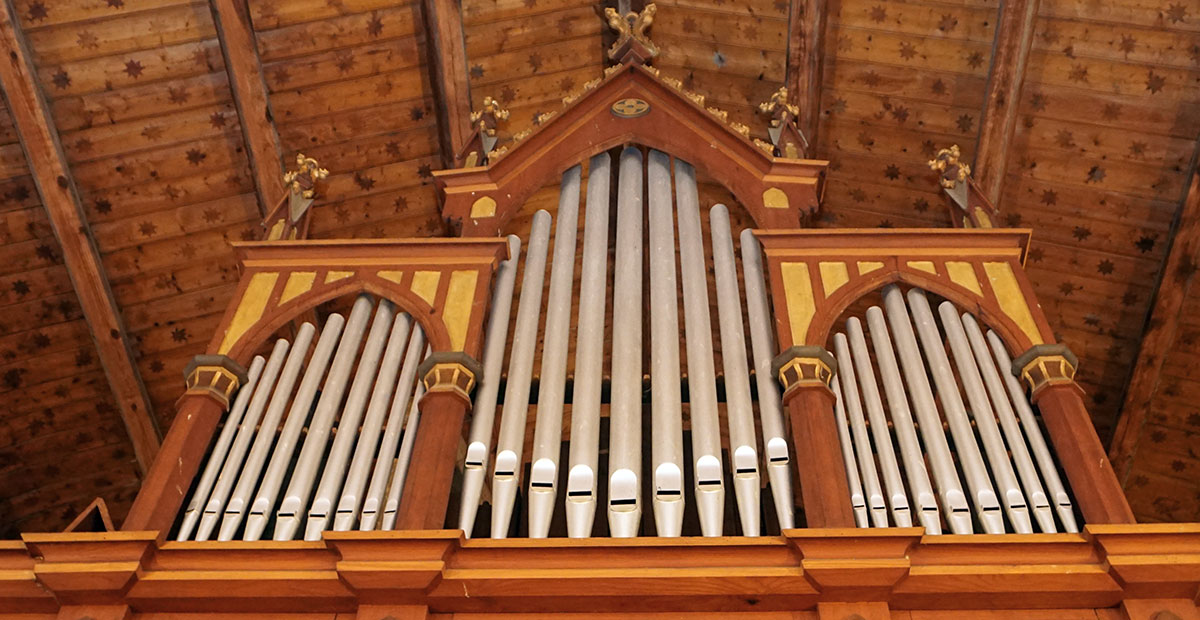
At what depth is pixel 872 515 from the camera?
497cm

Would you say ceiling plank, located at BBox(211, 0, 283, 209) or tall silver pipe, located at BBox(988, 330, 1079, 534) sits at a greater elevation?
ceiling plank, located at BBox(211, 0, 283, 209)

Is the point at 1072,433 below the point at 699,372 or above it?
below

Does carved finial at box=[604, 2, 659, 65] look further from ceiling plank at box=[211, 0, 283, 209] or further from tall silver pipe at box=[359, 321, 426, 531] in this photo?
tall silver pipe at box=[359, 321, 426, 531]

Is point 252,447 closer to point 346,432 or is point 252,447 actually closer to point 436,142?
point 346,432

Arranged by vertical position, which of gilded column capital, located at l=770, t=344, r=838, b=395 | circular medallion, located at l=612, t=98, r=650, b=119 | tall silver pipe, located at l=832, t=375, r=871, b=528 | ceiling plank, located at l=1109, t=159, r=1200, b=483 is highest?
circular medallion, located at l=612, t=98, r=650, b=119

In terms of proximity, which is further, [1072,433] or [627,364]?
[627,364]

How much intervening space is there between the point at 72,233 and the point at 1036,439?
631 centimetres

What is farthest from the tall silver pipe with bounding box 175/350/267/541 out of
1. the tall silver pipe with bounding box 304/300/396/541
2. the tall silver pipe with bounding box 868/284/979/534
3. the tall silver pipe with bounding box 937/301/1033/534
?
the tall silver pipe with bounding box 937/301/1033/534

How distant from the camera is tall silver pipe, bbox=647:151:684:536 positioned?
197 inches

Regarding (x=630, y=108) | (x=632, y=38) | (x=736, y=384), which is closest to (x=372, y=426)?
(x=736, y=384)

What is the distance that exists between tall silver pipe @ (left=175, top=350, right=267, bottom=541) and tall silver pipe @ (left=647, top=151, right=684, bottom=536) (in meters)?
1.89

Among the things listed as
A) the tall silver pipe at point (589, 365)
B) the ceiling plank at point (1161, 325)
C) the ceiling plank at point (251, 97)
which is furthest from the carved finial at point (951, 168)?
the ceiling plank at point (251, 97)

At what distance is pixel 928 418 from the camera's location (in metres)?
5.58

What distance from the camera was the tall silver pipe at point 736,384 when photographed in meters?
5.05
